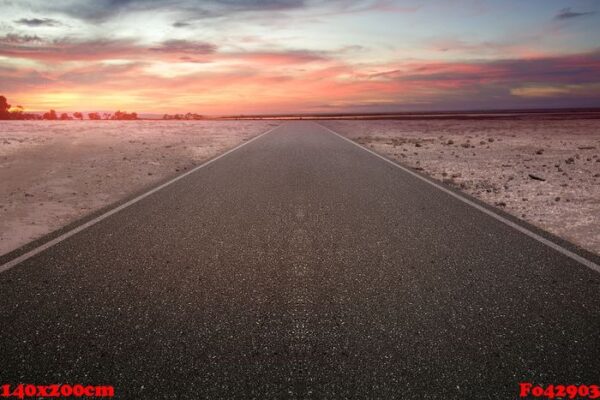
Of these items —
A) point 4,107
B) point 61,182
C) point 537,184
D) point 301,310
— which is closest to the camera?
point 301,310

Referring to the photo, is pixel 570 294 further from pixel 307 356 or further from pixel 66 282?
pixel 66 282

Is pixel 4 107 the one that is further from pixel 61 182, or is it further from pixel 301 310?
pixel 301 310

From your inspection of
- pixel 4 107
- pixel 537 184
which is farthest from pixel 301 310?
pixel 4 107

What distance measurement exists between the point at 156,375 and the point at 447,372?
191cm

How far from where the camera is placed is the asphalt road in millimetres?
2723

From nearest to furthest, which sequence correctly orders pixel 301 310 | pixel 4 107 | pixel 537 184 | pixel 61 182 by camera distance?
pixel 301 310 → pixel 537 184 → pixel 61 182 → pixel 4 107

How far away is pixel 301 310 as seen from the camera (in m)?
3.59


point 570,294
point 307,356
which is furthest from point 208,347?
point 570,294

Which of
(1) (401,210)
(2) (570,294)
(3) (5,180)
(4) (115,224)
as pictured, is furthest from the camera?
(3) (5,180)

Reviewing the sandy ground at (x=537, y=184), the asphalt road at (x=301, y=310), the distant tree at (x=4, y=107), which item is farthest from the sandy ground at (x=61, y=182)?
the distant tree at (x=4, y=107)

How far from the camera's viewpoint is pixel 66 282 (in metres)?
4.19

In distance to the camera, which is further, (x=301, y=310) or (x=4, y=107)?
(x=4, y=107)

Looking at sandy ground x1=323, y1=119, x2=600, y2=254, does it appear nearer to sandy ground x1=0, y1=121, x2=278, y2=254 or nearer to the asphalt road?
the asphalt road

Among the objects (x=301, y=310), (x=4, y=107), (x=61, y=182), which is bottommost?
(x=301, y=310)
